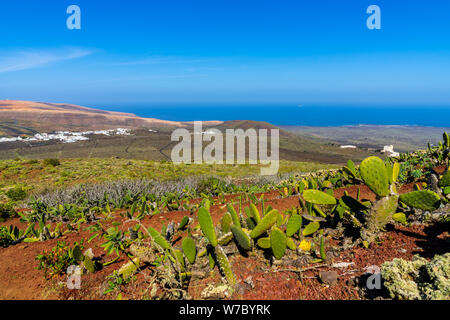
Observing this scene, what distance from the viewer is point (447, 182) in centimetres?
298

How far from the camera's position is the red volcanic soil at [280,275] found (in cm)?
229

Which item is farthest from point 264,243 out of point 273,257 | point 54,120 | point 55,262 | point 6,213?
point 54,120

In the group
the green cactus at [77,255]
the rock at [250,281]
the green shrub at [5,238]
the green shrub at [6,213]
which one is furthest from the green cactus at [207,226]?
the green shrub at [6,213]

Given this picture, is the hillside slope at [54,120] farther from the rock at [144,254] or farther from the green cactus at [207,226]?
the green cactus at [207,226]

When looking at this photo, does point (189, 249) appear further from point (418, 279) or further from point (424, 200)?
point (424, 200)

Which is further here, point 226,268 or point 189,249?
point 189,249

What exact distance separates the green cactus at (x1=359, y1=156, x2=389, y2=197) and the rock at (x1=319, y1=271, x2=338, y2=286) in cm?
103

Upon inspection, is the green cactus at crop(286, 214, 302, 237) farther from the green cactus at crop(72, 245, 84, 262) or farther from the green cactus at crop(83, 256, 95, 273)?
the green cactus at crop(72, 245, 84, 262)

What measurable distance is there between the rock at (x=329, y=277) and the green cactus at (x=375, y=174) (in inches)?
40.7

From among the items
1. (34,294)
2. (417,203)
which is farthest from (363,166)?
(34,294)

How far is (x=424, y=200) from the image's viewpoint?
102 inches

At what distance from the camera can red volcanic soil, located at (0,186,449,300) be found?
2295 millimetres

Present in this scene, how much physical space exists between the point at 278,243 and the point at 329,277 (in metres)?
0.54

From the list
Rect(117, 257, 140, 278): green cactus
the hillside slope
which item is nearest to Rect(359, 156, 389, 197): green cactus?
Rect(117, 257, 140, 278): green cactus
